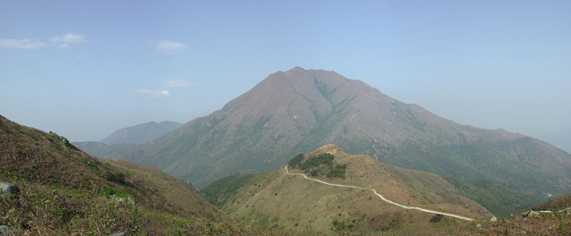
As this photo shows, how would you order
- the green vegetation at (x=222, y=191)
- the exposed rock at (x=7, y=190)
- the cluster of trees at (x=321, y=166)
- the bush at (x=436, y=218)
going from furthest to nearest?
the green vegetation at (x=222, y=191) → the cluster of trees at (x=321, y=166) → the bush at (x=436, y=218) → the exposed rock at (x=7, y=190)

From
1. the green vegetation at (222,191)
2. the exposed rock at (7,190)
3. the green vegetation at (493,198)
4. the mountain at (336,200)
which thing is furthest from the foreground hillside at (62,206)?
the green vegetation at (493,198)

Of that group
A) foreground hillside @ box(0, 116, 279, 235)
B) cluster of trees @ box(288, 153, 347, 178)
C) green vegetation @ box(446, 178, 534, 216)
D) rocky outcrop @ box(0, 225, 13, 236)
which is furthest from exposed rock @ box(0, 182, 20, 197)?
green vegetation @ box(446, 178, 534, 216)

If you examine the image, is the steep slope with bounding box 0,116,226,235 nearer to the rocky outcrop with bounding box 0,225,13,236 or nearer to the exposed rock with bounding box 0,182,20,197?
the rocky outcrop with bounding box 0,225,13,236

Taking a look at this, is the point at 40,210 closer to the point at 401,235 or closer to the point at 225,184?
the point at 401,235

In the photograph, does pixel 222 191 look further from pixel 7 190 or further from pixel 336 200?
pixel 7 190

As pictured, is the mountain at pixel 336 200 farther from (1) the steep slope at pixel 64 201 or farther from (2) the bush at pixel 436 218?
(1) the steep slope at pixel 64 201

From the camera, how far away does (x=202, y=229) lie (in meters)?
15.5

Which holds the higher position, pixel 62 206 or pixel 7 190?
pixel 7 190

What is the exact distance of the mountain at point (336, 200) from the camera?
44.8m

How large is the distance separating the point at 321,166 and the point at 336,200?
2634 cm

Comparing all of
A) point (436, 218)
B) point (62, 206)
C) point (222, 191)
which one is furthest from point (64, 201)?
point (222, 191)

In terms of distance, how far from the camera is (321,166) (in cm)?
9181

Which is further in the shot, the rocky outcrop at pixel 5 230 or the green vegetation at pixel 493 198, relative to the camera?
the green vegetation at pixel 493 198

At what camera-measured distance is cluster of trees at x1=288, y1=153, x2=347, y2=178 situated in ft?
273
